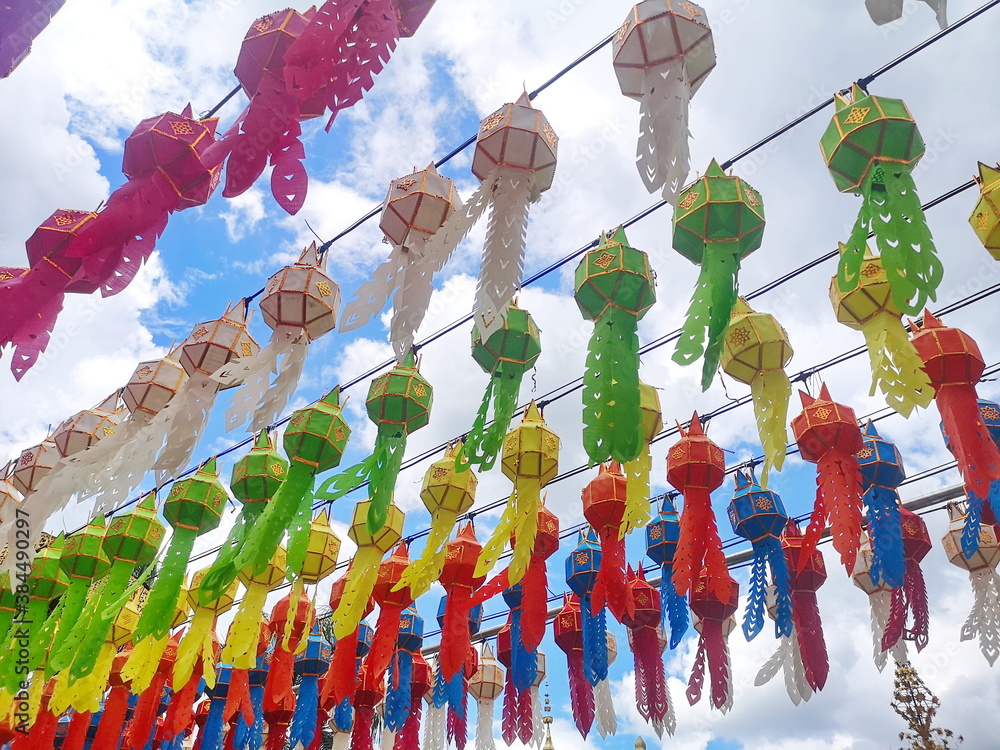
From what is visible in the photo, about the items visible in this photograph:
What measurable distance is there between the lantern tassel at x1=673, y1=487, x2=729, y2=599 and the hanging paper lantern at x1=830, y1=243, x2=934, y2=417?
4.83ft

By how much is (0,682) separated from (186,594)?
151 centimetres

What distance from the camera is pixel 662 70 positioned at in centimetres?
276

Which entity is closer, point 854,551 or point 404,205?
point 404,205

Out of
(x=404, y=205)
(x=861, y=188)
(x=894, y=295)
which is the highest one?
(x=404, y=205)

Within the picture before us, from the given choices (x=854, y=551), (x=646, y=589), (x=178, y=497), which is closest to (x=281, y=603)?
(x=178, y=497)

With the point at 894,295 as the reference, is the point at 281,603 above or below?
above

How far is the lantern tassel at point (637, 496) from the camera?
3.90 metres

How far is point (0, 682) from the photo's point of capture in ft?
18.7

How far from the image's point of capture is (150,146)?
3.03 m

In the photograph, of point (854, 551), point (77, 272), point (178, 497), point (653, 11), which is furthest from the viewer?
point (178, 497)

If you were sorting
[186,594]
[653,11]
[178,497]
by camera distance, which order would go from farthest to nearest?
1. [186,594]
2. [178,497]
3. [653,11]

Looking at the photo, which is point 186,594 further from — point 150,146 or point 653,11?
point 653,11

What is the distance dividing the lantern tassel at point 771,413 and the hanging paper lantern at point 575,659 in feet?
9.73

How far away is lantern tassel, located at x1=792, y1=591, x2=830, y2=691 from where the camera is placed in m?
4.66
